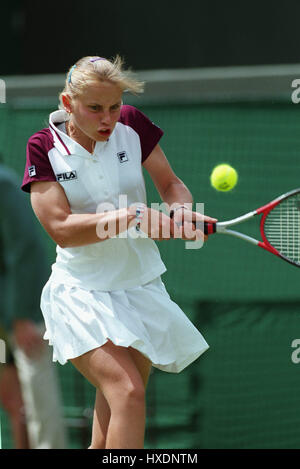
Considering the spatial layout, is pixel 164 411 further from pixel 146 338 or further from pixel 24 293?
pixel 24 293

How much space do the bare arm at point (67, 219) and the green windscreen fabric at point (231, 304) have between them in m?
1.62

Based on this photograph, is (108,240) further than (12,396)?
Yes

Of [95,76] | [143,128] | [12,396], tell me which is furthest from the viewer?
[143,128]

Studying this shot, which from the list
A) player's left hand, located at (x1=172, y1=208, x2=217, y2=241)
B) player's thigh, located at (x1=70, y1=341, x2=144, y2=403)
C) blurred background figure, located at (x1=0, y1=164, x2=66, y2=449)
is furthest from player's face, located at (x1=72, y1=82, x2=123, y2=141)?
player's thigh, located at (x1=70, y1=341, x2=144, y2=403)

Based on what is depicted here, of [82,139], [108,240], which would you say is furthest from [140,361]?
[82,139]

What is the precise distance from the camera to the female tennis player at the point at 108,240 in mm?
2703

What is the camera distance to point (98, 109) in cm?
273

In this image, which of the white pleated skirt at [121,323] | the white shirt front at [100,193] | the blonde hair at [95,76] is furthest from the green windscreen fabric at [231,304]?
the blonde hair at [95,76]

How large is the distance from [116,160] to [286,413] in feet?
6.61

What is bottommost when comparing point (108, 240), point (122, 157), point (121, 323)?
point (121, 323)

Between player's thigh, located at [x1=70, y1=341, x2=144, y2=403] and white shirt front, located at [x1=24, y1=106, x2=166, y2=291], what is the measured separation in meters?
0.23

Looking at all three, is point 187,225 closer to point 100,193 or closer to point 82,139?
point 100,193

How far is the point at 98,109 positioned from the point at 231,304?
1826 mm

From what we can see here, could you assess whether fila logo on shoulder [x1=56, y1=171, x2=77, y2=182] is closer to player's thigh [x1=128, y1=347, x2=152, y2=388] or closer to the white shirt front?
the white shirt front
